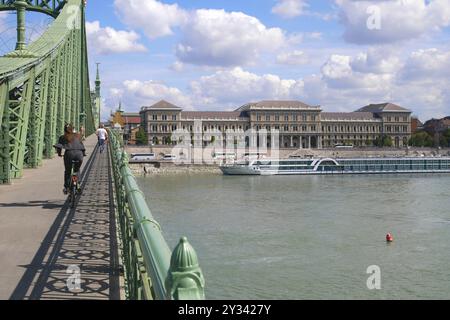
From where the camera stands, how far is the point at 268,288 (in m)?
14.2

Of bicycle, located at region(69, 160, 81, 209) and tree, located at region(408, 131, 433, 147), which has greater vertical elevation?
tree, located at region(408, 131, 433, 147)

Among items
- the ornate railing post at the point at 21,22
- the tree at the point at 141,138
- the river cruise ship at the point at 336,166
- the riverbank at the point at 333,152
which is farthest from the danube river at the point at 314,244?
the tree at the point at 141,138

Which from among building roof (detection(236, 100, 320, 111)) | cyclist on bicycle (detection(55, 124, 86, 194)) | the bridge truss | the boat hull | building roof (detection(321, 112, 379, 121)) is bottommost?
the boat hull

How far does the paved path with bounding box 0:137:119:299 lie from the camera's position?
434cm

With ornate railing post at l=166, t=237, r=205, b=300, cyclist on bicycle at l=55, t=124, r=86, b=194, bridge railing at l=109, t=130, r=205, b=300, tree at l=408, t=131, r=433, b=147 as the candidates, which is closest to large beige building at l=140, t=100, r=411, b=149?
tree at l=408, t=131, r=433, b=147

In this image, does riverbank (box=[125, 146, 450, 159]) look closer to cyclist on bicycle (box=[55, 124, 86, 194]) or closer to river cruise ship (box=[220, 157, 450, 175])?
river cruise ship (box=[220, 157, 450, 175])

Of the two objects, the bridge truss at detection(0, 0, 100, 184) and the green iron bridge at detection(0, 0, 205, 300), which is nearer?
the green iron bridge at detection(0, 0, 205, 300)

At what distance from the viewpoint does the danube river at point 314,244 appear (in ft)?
47.4

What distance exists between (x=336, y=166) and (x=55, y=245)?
73294mm

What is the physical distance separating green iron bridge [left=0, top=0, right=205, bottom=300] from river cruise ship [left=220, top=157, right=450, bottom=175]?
191ft

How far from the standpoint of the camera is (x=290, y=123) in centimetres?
12444
